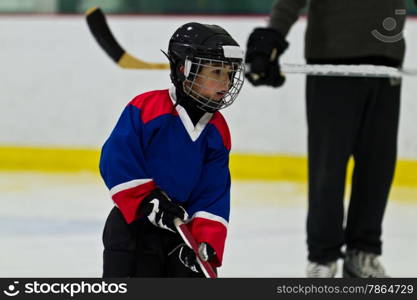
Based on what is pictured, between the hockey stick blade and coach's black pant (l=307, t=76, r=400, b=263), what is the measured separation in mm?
492

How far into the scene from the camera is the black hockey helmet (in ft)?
5.74

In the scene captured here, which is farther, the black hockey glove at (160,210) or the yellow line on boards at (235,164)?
the yellow line on boards at (235,164)

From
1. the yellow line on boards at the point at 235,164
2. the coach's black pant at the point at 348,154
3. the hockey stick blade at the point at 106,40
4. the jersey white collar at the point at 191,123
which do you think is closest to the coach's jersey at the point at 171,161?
the jersey white collar at the point at 191,123

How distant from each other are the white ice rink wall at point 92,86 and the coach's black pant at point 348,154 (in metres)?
1.93

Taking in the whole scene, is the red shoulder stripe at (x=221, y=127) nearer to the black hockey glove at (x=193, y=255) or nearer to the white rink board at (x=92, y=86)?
the black hockey glove at (x=193, y=255)

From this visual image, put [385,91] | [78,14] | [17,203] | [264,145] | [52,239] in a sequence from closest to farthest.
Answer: [385,91], [52,239], [17,203], [264,145], [78,14]

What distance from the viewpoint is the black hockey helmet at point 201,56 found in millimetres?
1750

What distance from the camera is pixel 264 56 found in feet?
8.11

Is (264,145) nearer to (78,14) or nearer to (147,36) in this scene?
(147,36)

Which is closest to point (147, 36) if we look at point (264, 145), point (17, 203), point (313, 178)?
point (264, 145)

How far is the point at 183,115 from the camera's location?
1.80 m

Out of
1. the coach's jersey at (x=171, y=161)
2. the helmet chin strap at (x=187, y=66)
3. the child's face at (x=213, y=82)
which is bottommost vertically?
the coach's jersey at (x=171, y=161)

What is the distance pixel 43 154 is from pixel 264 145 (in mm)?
1168

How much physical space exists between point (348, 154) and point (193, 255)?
0.90 meters
